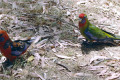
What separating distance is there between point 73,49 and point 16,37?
4.78ft

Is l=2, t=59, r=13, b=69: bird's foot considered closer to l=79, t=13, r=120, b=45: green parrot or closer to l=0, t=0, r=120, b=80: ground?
l=0, t=0, r=120, b=80: ground

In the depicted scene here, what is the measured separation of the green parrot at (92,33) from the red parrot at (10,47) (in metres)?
1.35

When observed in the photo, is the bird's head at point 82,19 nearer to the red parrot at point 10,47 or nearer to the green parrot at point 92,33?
the green parrot at point 92,33

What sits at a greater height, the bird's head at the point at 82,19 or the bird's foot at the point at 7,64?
the bird's head at the point at 82,19

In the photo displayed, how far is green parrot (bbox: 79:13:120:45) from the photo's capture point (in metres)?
4.00

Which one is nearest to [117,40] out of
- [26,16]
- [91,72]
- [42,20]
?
[91,72]

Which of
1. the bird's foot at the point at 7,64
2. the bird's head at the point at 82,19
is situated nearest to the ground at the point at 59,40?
the bird's foot at the point at 7,64

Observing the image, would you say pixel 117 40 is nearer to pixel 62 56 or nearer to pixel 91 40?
pixel 91 40

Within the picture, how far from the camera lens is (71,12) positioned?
5.27 metres

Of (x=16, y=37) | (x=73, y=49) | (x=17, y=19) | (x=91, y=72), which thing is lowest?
(x=91, y=72)

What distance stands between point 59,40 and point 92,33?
832 millimetres

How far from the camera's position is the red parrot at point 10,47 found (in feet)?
10.8

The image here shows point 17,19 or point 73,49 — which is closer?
point 73,49

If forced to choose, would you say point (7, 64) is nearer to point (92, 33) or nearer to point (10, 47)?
point (10, 47)
